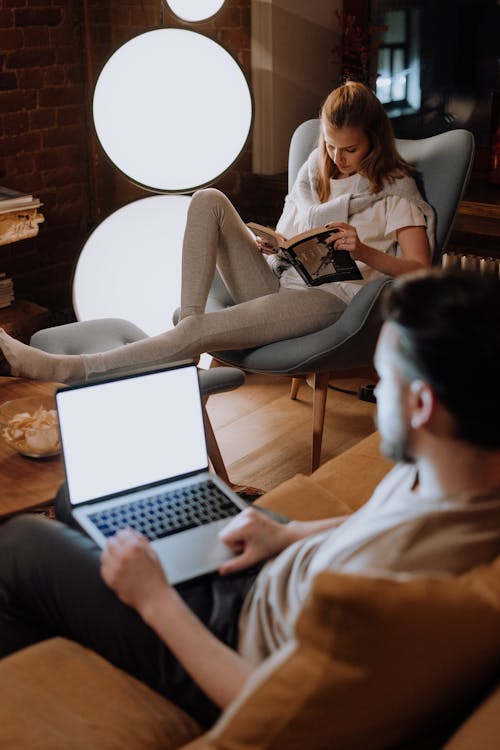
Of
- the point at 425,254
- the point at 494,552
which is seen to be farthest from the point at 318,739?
the point at 425,254

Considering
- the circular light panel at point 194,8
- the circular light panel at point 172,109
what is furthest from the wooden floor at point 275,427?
the circular light panel at point 194,8

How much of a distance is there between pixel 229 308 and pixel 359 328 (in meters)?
0.41

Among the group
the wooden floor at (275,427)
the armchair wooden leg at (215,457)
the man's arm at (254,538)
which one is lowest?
the wooden floor at (275,427)

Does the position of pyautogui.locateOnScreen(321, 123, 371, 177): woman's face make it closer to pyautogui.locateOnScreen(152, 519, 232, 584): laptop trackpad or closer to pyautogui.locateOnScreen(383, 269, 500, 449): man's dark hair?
pyautogui.locateOnScreen(152, 519, 232, 584): laptop trackpad

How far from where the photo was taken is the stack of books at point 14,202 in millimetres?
3051

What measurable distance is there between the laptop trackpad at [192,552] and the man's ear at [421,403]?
19.0 inches

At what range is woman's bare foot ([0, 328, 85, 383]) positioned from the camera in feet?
8.04

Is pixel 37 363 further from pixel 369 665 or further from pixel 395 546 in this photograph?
pixel 369 665

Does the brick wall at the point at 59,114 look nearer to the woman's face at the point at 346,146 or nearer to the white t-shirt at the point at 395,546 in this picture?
the woman's face at the point at 346,146

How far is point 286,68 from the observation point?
3738 mm

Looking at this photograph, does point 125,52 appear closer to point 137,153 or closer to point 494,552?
point 137,153

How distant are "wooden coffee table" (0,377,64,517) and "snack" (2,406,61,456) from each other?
2 cm

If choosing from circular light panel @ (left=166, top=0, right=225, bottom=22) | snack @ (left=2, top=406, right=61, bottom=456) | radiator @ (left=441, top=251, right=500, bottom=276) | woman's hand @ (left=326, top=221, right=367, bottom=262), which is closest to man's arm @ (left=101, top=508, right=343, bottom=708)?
Answer: snack @ (left=2, top=406, right=61, bottom=456)

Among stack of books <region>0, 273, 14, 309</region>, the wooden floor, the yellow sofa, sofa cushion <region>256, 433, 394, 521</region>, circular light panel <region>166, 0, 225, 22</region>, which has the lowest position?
the wooden floor
